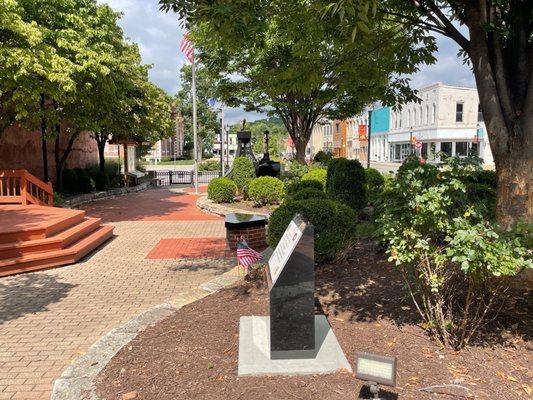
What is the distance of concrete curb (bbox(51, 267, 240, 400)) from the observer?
3.49 m

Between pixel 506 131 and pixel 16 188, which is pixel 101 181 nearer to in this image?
pixel 16 188

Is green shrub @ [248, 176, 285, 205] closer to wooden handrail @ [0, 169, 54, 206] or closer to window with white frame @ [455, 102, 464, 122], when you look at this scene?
wooden handrail @ [0, 169, 54, 206]

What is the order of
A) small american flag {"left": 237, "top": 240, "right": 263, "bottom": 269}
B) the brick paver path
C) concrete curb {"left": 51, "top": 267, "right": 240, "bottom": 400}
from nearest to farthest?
concrete curb {"left": 51, "top": 267, "right": 240, "bottom": 400} → the brick paver path → small american flag {"left": 237, "top": 240, "right": 263, "bottom": 269}

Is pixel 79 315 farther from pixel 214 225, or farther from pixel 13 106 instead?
pixel 13 106

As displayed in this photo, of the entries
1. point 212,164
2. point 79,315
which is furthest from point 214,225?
point 212,164

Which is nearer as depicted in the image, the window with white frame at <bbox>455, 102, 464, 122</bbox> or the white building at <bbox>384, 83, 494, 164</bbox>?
the white building at <bbox>384, 83, 494, 164</bbox>

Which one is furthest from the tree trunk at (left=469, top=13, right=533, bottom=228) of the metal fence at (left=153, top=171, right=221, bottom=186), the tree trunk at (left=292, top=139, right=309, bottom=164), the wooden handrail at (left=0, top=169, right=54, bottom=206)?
the metal fence at (left=153, top=171, right=221, bottom=186)

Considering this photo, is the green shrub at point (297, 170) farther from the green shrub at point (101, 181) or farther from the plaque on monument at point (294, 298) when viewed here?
the plaque on monument at point (294, 298)

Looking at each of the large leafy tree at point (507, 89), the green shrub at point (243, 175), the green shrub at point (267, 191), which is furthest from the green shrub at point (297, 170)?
the large leafy tree at point (507, 89)

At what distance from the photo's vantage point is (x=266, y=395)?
3.22 meters

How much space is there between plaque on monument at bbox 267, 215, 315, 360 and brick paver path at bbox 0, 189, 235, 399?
2100 mm

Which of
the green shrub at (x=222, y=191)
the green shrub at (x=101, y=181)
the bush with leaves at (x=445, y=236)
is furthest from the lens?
the green shrub at (x=101, y=181)

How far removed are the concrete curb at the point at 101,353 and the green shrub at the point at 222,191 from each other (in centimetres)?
1049

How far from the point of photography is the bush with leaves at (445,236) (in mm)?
3159
